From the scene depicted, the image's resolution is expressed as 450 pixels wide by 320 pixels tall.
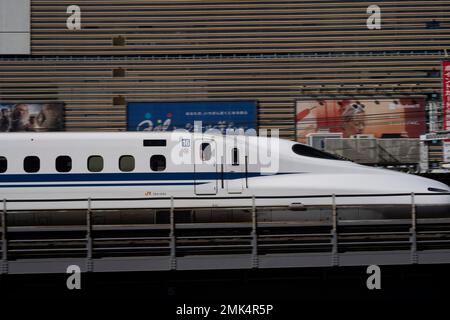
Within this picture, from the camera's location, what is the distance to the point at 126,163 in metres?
14.8

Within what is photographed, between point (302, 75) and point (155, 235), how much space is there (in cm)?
3297

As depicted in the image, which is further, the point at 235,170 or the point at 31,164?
the point at 31,164

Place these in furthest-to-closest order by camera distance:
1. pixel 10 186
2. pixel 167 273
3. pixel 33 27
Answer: pixel 33 27 < pixel 10 186 < pixel 167 273

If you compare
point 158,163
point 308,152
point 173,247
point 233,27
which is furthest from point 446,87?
point 173,247

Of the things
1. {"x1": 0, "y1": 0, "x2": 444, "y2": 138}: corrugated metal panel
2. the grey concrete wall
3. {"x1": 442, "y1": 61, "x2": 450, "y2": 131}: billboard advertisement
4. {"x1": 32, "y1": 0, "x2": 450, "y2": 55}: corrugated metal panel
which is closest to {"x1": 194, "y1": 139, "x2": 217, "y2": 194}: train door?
{"x1": 0, "y1": 0, "x2": 444, "y2": 138}: corrugated metal panel

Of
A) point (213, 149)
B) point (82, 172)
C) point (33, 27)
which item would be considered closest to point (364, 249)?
point (213, 149)

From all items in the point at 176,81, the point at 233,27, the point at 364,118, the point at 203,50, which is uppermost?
the point at 233,27

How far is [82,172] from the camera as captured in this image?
14734 mm

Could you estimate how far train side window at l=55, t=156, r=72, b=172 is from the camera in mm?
14750

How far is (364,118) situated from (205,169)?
29.4m

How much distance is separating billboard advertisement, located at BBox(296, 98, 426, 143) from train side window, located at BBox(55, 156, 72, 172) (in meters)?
28.1

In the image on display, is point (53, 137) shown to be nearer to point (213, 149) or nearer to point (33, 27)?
point (213, 149)

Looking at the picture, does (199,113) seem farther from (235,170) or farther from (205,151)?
(235,170)

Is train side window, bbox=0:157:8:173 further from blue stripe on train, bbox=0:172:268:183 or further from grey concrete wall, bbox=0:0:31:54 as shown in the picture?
grey concrete wall, bbox=0:0:31:54
